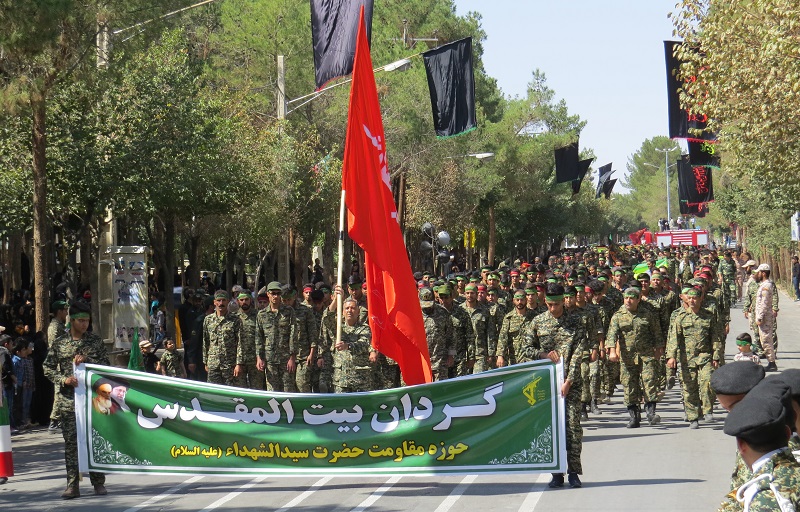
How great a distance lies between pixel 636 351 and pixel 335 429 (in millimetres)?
5855

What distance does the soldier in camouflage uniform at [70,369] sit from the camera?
10844 mm

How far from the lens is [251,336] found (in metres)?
15.1

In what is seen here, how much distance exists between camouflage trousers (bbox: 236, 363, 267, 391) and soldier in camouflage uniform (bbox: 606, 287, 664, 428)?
13.8ft

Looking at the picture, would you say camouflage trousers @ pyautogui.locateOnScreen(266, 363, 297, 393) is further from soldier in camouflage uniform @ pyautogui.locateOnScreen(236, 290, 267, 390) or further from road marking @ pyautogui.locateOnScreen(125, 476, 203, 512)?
road marking @ pyautogui.locateOnScreen(125, 476, 203, 512)

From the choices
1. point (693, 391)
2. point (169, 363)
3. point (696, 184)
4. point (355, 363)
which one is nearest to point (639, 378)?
point (693, 391)

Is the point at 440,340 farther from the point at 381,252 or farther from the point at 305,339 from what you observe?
the point at 381,252

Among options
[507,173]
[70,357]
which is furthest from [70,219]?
[507,173]

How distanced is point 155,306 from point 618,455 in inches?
556

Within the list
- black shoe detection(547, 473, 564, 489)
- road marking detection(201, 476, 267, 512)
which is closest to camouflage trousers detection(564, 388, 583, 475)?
black shoe detection(547, 473, 564, 489)

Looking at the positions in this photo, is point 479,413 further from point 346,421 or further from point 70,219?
point 70,219

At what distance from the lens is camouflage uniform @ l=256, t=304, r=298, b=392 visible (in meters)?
15.3

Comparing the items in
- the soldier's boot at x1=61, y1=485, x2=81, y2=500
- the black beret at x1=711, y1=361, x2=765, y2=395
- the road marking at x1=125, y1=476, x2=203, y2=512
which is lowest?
the road marking at x1=125, y1=476, x2=203, y2=512

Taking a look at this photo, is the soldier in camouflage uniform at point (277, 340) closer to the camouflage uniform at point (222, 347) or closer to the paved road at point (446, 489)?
the camouflage uniform at point (222, 347)

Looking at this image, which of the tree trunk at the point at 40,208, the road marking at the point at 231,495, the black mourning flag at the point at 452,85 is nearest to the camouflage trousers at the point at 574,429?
the road marking at the point at 231,495
